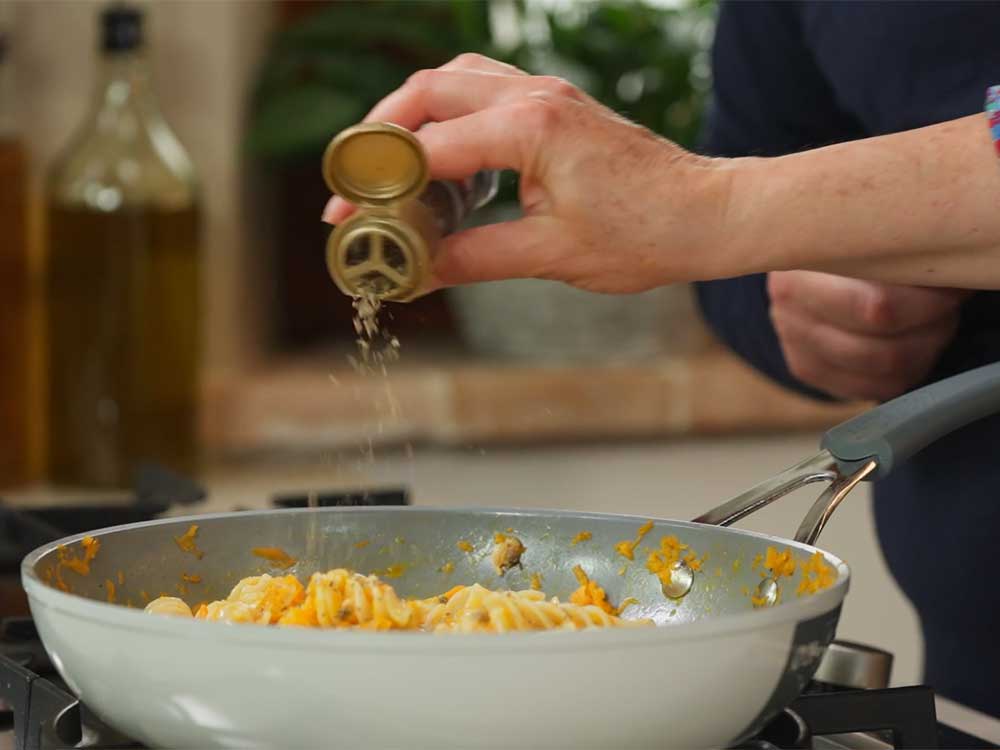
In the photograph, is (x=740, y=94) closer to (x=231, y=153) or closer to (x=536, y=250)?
(x=536, y=250)

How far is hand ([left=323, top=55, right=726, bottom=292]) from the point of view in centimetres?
61

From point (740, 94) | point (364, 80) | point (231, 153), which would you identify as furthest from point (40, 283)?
point (740, 94)

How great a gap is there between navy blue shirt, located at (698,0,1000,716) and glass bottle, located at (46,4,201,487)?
818 millimetres

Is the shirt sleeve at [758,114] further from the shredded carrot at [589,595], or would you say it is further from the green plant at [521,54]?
the green plant at [521,54]

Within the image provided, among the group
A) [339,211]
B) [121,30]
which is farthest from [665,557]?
[121,30]

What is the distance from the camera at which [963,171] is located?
0.61m

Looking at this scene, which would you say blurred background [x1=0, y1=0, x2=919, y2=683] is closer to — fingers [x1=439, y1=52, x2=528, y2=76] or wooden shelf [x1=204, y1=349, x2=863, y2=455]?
wooden shelf [x1=204, y1=349, x2=863, y2=455]

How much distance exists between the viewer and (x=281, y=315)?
7.55ft

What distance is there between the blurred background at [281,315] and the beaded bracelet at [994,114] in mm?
985

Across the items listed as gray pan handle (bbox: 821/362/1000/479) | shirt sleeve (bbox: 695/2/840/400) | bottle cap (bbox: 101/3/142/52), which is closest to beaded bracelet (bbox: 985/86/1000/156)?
gray pan handle (bbox: 821/362/1000/479)

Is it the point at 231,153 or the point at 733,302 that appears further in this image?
the point at 231,153

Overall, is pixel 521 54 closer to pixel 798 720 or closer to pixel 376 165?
pixel 376 165

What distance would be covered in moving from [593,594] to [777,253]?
171mm

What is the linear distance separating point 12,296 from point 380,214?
4.06 feet
